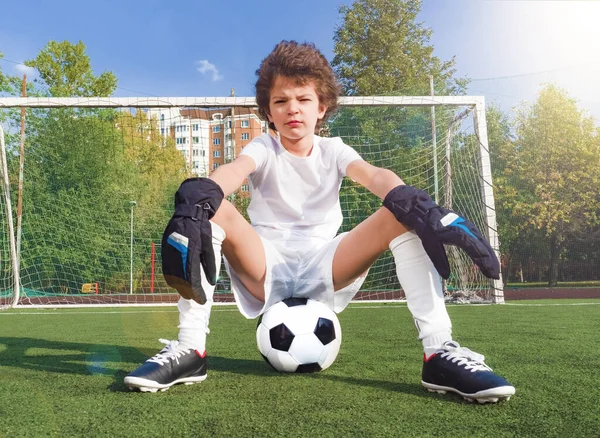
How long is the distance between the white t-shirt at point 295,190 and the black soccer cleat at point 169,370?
0.64 metres

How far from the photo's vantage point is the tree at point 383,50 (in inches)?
715

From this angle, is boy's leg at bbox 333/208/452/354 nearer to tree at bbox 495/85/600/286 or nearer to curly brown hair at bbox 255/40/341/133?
curly brown hair at bbox 255/40/341/133

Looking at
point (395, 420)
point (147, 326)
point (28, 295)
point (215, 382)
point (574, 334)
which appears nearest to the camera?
point (395, 420)

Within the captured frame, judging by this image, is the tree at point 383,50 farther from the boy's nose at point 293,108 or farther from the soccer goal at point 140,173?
the boy's nose at point 293,108

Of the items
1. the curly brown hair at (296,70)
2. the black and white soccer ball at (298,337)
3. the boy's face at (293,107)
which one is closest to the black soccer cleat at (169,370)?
the black and white soccer ball at (298,337)

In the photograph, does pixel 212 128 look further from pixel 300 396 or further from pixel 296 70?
pixel 300 396

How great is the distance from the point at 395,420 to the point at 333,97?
1.73 metres

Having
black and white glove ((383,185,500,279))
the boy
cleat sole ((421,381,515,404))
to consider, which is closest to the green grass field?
cleat sole ((421,381,515,404))

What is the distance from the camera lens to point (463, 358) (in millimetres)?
1767

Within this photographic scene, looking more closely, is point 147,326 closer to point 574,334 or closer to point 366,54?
point 574,334

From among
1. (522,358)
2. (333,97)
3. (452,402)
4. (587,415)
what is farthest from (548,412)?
(333,97)

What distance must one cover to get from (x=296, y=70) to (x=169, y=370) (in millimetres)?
1408

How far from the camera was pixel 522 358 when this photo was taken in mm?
2535

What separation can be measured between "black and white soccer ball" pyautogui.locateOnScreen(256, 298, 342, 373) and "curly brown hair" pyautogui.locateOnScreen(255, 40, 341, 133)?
1.03m
